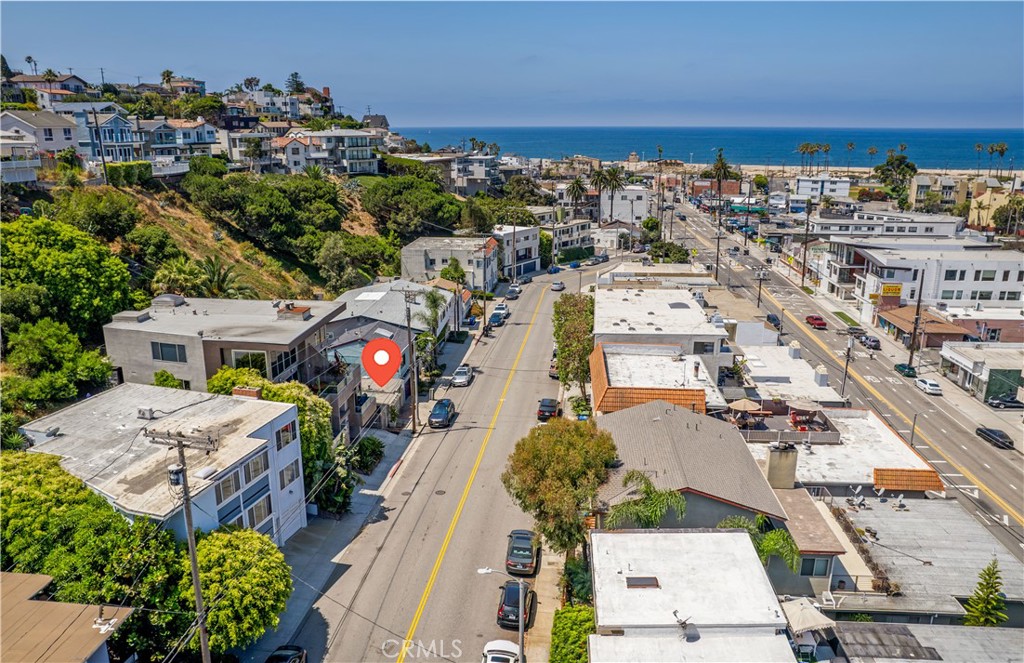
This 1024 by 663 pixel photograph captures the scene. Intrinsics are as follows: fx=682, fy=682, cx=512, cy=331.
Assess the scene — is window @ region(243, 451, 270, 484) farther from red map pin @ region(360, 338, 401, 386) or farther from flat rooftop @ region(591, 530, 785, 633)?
red map pin @ region(360, 338, 401, 386)

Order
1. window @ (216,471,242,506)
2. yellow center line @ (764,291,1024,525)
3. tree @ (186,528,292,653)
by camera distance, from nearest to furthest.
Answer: tree @ (186,528,292,653)
window @ (216,471,242,506)
yellow center line @ (764,291,1024,525)

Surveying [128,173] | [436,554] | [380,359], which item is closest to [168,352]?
[380,359]

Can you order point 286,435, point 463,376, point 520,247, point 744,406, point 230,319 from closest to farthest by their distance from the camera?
1. point 286,435
2. point 230,319
3. point 744,406
4. point 463,376
5. point 520,247

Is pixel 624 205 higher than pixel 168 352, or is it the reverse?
pixel 624 205

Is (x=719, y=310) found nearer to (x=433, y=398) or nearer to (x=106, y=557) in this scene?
(x=433, y=398)

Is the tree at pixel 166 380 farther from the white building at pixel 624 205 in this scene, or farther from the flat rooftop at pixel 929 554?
the white building at pixel 624 205

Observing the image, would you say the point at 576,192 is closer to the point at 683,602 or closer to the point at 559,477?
the point at 559,477

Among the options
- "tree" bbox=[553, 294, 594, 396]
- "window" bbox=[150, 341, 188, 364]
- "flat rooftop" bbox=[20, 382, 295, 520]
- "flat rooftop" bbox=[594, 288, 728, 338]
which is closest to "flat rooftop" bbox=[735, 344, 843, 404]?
"flat rooftop" bbox=[594, 288, 728, 338]

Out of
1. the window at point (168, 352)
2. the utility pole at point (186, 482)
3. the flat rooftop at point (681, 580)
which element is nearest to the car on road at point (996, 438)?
the flat rooftop at point (681, 580)
